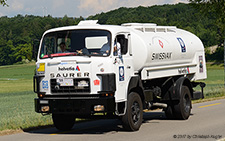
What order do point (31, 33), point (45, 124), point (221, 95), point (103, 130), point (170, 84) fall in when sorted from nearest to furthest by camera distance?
point (103, 130)
point (45, 124)
point (170, 84)
point (221, 95)
point (31, 33)

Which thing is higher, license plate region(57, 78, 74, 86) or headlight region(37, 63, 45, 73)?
headlight region(37, 63, 45, 73)

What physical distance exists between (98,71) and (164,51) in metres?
3.60

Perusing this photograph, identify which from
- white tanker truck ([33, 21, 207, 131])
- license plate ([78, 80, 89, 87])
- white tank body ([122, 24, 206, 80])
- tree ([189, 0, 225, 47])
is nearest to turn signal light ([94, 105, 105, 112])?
white tanker truck ([33, 21, 207, 131])

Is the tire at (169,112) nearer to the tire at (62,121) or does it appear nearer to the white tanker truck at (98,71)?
the white tanker truck at (98,71)

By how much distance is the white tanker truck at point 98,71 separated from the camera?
10695mm

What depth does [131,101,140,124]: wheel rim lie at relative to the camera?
11.7m

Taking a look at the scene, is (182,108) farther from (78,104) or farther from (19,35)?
(19,35)

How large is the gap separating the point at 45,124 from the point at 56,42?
9.58ft

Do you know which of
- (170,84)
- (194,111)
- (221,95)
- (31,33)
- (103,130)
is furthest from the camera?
(31,33)

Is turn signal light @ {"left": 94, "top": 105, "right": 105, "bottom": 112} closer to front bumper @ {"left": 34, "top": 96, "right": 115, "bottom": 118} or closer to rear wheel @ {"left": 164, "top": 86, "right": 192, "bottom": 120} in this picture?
front bumper @ {"left": 34, "top": 96, "right": 115, "bottom": 118}

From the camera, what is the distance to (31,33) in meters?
169

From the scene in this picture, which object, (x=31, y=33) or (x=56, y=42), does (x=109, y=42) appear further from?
(x=31, y=33)

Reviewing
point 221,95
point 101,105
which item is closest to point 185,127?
point 101,105

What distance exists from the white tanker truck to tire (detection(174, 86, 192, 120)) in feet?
3.06
